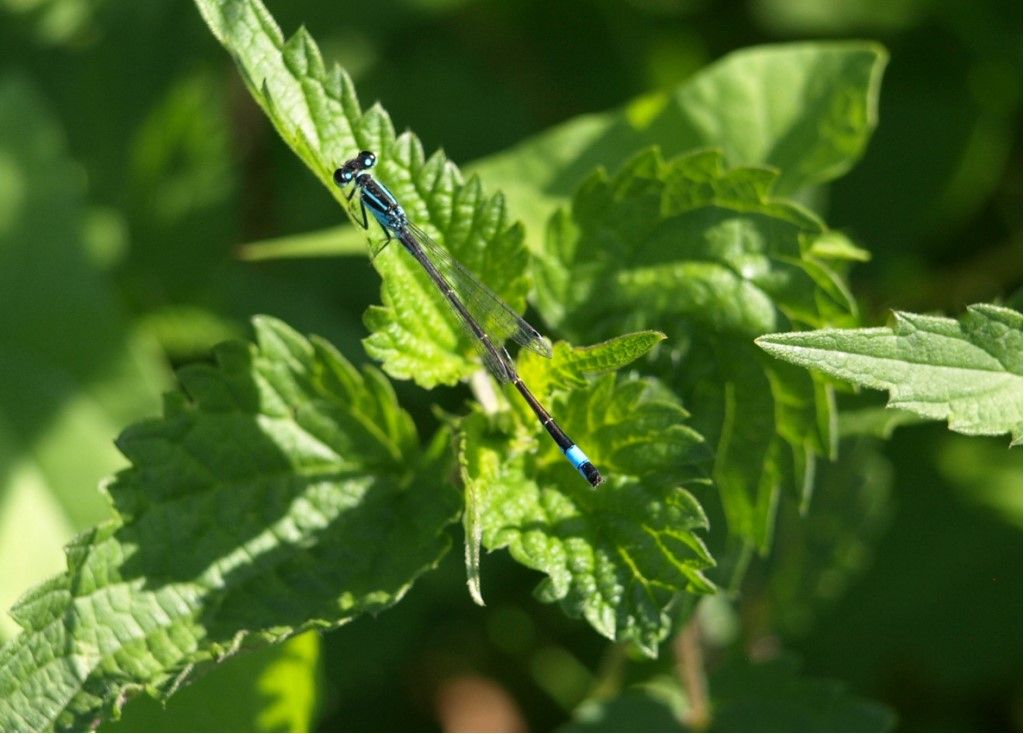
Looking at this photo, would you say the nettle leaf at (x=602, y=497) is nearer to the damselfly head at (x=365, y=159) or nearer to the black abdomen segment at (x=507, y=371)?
the black abdomen segment at (x=507, y=371)

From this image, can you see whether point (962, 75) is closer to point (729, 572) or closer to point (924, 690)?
point (924, 690)

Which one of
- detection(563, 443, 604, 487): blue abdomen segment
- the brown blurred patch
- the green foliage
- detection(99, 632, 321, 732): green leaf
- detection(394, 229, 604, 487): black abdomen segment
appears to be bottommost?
the brown blurred patch

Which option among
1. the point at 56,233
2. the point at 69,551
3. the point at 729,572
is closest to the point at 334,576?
the point at 69,551

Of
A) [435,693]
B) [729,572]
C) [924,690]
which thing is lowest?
[924,690]

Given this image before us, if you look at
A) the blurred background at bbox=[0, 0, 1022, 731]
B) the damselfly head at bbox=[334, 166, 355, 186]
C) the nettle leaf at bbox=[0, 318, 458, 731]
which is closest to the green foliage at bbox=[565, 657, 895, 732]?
the blurred background at bbox=[0, 0, 1022, 731]

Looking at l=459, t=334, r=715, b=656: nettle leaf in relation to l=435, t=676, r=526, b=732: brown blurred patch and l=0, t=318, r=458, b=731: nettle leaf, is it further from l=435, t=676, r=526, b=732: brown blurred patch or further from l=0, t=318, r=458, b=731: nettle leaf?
l=435, t=676, r=526, b=732: brown blurred patch

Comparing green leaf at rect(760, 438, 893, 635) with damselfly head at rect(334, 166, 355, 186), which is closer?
damselfly head at rect(334, 166, 355, 186)

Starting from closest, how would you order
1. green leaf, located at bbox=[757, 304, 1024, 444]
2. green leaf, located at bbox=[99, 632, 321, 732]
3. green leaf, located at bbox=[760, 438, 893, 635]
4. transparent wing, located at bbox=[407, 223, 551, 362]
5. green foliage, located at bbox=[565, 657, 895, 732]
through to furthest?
green leaf, located at bbox=[757, 304, 1024, 444]
transparent wing, located at bbox=[407, 223, 551, 362]
green leaf, located at bbox=[99, 632, 321, 732]
green foliage, located at bbox=[565, 657, 895, 732]
green leaf, located at bbox=[760, 438, 893, 635]
